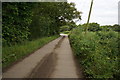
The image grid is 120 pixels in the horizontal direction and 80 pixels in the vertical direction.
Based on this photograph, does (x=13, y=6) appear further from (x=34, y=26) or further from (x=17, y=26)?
(x=34, y=26)

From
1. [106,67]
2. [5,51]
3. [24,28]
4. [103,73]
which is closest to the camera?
[103,73]

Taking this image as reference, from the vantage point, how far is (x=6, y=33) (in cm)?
845

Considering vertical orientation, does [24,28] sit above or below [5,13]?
below

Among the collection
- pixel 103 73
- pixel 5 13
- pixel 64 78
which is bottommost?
pixel 64 78

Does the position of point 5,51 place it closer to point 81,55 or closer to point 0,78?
point 0,78

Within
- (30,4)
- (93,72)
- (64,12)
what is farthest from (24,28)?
(64,12)

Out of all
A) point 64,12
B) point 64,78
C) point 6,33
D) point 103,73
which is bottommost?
point 64,78

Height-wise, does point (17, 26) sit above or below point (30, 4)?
below

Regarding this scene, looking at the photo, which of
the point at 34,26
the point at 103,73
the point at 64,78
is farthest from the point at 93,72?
the point at 34,26

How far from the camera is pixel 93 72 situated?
5.55 metres

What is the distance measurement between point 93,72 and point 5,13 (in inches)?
239

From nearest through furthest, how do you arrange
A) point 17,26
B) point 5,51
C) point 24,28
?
point 5,51 → point 17,26 → point 24,28

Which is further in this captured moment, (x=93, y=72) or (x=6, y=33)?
(x=6, y=33)

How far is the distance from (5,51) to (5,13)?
2430 millimetres
